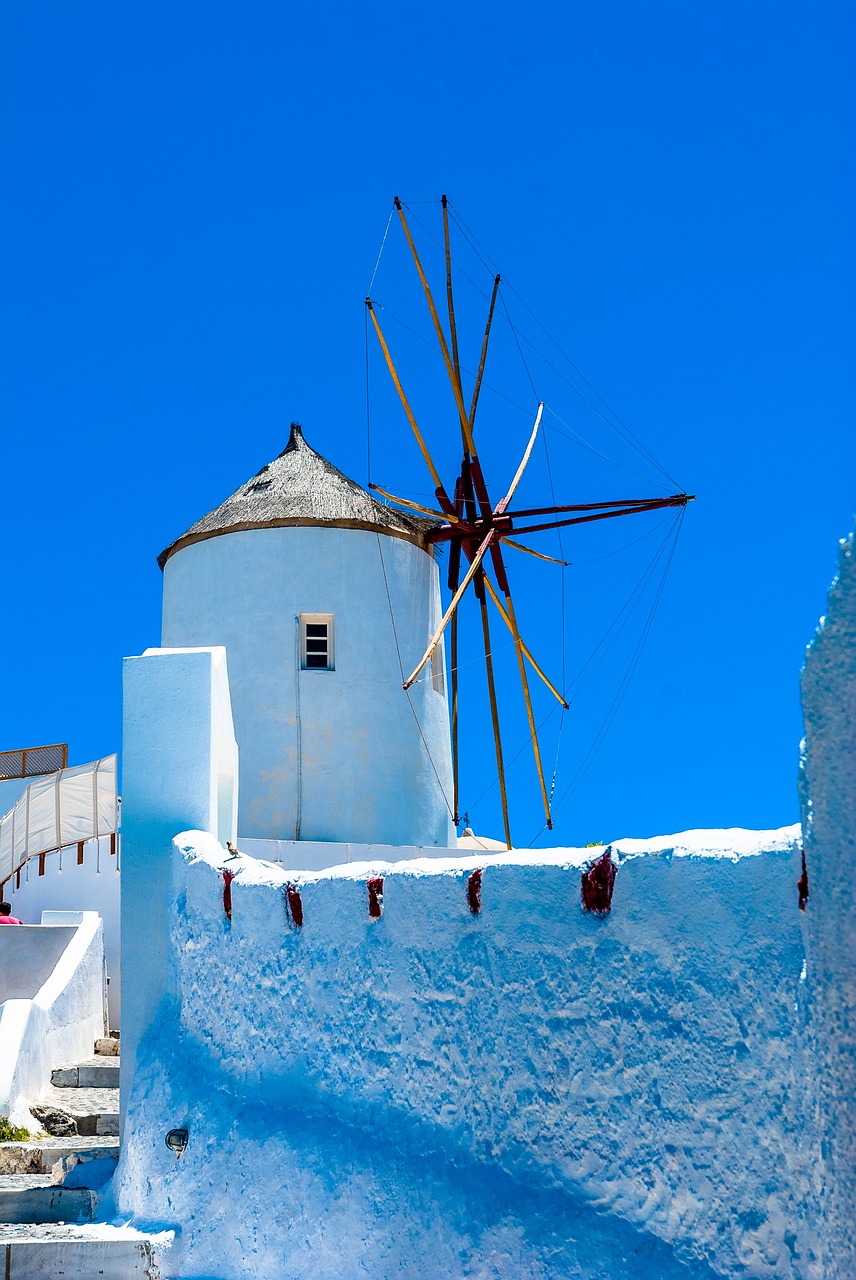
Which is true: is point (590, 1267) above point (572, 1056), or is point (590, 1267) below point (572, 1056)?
below

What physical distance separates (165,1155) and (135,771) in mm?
2062

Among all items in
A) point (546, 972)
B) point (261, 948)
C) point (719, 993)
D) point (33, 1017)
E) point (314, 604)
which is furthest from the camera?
point (314, 604)

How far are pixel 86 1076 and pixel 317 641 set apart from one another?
15.7 feet

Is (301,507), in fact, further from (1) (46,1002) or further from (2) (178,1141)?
(2) (178,1141)

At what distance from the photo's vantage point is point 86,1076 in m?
11.3

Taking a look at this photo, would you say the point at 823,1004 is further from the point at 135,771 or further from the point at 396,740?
the point at 396,740

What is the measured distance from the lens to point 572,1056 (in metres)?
5.32

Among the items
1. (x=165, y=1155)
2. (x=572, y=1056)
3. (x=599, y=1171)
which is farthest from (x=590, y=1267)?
(x=165, y=1155)

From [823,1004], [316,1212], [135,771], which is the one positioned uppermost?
[135,771]

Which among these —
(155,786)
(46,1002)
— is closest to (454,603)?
(46,1002)

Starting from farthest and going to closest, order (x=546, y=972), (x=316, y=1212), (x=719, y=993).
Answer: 1. (x=316, y=1212)
2. (x=546, y=972)
3. (x=719, y=993)

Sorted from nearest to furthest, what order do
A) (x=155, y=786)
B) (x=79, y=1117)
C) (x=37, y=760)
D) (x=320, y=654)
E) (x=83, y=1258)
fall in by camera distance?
(x=83, y=1258) → (x=155, y=786) → (x=79, y=1117) → (x=320, y=654) → (x=37, y=760)

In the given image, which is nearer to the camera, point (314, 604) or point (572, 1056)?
point (572, 1056)

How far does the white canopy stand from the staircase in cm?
456
